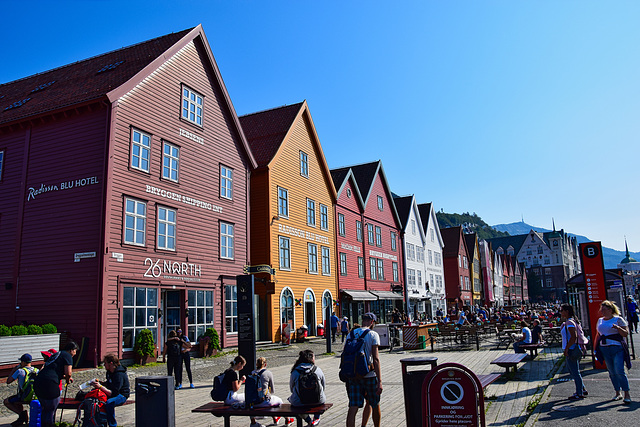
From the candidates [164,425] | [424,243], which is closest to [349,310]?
[424,243]

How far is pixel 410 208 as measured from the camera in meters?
49.2

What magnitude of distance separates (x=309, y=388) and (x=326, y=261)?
84.2 ft

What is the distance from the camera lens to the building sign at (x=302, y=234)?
27.9 meters

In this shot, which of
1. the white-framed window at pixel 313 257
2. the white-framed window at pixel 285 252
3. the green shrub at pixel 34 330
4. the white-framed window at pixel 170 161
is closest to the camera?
the green shrub at pixel 34 330

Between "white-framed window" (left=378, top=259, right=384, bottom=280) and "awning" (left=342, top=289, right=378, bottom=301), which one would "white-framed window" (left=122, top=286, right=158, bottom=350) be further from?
"white-framed window" (left=378, top=259, right=384, bottom=280)

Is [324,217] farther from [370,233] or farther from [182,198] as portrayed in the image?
[182,198]

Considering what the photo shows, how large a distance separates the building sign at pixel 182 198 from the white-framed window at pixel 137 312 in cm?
360

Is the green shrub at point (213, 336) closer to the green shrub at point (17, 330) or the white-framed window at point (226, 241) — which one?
the white-framed window at point (226, 241)

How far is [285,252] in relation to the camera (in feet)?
91.8

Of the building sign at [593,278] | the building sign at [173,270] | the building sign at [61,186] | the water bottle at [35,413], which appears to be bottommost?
the water bottle at [35,413]

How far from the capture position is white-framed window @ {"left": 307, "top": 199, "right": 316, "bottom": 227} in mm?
31172

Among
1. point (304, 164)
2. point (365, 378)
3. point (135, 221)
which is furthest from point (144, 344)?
point (304, 164)

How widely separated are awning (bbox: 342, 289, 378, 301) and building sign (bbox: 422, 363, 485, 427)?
92.6ft

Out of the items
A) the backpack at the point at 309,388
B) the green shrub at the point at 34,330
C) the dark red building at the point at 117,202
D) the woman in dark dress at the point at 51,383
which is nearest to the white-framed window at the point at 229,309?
the dark red building at the point at 117,202
